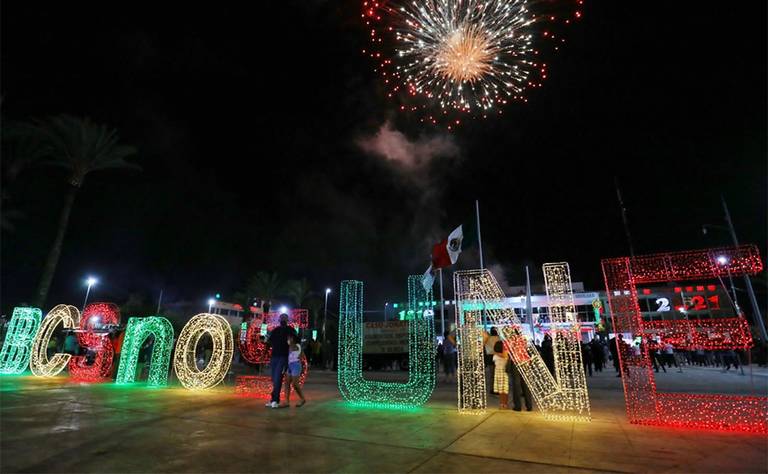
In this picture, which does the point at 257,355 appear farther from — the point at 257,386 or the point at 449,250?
the point at 449,250

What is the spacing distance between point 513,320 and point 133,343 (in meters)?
12.5

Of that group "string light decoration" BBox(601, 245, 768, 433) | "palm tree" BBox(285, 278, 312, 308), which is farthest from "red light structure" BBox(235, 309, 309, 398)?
"palm tree" BBox(285, 278, 312, 308)

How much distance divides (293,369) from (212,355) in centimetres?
432

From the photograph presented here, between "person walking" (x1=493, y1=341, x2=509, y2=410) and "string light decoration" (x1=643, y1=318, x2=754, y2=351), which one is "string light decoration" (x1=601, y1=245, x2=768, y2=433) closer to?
"string light decoration" (x1=643, y1=318, x2=754, y2=351)

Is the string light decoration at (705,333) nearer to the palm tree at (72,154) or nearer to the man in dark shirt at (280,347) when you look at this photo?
the man in dark shirt at (280,347)

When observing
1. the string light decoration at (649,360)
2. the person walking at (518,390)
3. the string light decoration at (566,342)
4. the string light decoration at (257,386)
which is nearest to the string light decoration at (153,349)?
the string light decoration at (257,386)

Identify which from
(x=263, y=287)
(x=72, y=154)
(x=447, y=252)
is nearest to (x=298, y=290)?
(x=263, y=287)

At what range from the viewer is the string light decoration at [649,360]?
656 centimetres

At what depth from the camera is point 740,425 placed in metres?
6.43

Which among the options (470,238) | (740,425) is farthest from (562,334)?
(470,238)

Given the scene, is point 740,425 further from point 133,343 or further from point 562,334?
point 133,343

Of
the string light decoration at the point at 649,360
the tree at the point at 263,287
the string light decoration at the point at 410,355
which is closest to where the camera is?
the string light decoration at the point at 649,360

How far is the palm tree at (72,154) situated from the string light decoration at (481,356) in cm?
2268

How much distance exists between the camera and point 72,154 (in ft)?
70.0
